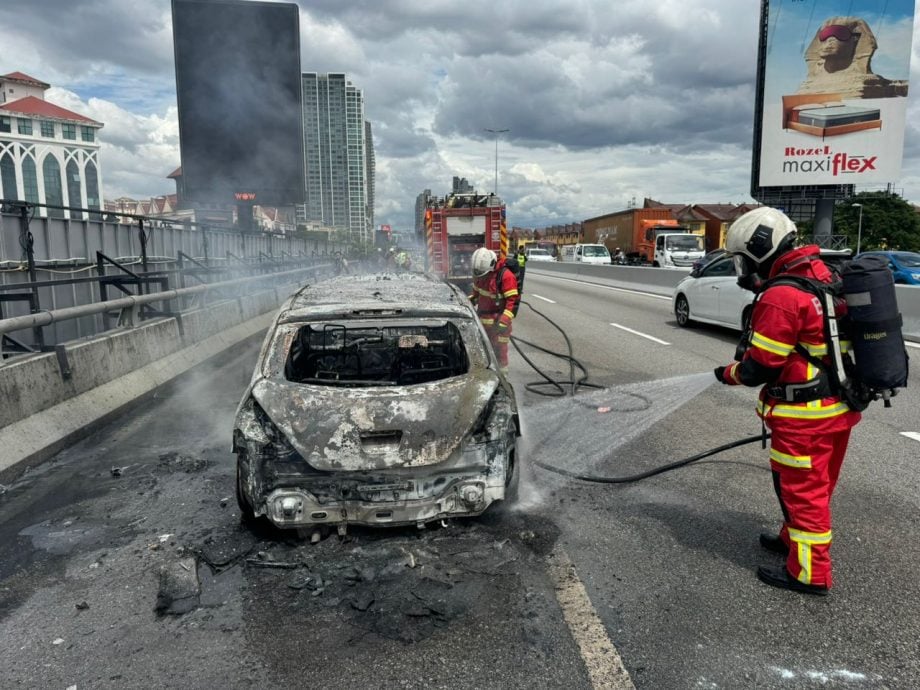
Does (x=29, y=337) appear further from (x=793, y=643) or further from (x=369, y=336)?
(x=793, y=643)

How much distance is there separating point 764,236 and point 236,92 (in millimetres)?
24289

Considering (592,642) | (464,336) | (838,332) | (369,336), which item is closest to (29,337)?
(369,336)

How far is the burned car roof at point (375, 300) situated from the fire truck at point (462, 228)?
17.1 metres

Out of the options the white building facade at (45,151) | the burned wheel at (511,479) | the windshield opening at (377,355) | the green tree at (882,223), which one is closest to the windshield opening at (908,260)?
the windshield opening at (377,355)

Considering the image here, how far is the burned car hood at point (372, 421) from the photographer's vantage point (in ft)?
11.4

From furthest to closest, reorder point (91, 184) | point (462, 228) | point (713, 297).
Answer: point (91, 184) → point (462, 228) → point (713, 297)

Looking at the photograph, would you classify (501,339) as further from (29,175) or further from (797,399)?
(29,175)

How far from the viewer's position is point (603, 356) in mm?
10172

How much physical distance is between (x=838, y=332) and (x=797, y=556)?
1.10 meters

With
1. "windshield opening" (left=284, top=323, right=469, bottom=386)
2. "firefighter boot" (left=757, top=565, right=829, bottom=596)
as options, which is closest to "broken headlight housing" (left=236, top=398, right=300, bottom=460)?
"windshield opening" (left=284, top=323, right=469, bottom=386)

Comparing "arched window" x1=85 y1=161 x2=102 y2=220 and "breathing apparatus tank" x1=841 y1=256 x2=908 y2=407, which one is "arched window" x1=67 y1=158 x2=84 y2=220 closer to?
"arched window" x1=85 y1=161 x2=102 y2=220

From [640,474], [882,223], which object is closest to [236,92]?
[640,474]

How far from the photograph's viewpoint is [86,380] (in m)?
6.31

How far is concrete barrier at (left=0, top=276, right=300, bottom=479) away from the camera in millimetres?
5098
